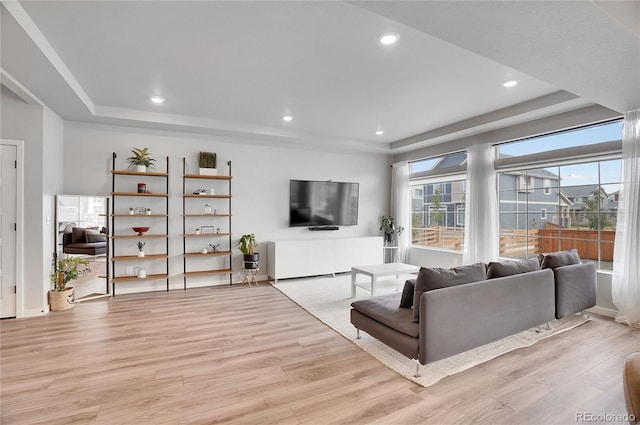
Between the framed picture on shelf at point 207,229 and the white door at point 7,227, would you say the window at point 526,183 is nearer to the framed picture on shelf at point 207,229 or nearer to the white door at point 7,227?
the framed picture on shelf at point 207,229

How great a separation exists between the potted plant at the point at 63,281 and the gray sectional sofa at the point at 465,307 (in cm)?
383

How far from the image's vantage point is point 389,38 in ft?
8.64

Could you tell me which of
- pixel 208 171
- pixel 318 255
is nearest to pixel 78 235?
pixel 208 171

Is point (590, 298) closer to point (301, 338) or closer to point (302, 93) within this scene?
point (301, 338)

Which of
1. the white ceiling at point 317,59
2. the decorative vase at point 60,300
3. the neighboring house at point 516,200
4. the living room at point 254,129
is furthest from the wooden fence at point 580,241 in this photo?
the decorative vase at point 60,300

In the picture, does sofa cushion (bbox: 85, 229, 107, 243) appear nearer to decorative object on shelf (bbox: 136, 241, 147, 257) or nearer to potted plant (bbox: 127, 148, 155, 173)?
→ decorative object on shelf (bbox: 136, 241, 147, 257)

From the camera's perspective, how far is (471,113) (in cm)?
472

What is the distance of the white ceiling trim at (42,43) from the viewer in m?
2.17

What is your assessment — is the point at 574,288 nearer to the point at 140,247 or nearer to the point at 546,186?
the point at 546,186

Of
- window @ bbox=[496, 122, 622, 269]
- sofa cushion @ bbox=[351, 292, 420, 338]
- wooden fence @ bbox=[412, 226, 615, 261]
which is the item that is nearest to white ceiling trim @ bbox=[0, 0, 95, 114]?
sofa cushion @ bbox=[351, 292, 420, 338]

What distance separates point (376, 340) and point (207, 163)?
398 cm

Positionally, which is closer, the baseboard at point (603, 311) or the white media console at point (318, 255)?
the baseboard at point (603, 311)

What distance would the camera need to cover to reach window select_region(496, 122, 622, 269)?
13.0 ft

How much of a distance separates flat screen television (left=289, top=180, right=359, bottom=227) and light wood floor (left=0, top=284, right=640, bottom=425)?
9.44 feet
